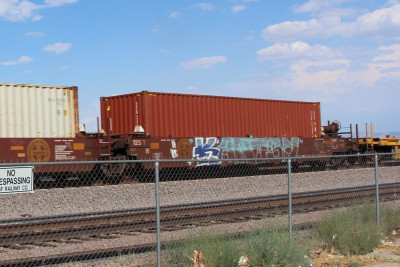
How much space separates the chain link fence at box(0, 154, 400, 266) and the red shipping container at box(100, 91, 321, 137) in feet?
5.80

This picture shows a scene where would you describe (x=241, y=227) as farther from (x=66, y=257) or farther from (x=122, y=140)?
(x=122, y=140)

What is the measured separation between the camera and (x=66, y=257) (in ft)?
23.6

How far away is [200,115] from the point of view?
2231cm

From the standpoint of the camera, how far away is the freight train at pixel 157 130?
1656 cm

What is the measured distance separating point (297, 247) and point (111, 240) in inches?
137

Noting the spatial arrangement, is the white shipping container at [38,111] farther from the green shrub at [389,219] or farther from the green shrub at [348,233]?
the green shrub at [389,219]

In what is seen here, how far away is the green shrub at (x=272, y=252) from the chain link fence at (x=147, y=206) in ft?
1.92

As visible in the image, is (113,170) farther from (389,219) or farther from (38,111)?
(389,219)

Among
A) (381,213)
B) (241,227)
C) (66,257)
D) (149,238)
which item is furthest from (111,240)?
(381,213)

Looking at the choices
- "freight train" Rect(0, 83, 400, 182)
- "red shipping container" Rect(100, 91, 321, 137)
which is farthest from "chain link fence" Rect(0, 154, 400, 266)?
"red shipping container" Rect(100, 91, 321, 137)

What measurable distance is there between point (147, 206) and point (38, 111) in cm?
600

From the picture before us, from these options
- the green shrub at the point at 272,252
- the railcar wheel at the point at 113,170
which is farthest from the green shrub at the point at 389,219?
the railcar wheel at the point at 113,170

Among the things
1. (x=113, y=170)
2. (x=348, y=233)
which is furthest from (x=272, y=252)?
(x=113, y=170)

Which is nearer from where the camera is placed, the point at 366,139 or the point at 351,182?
the point at 351,182
